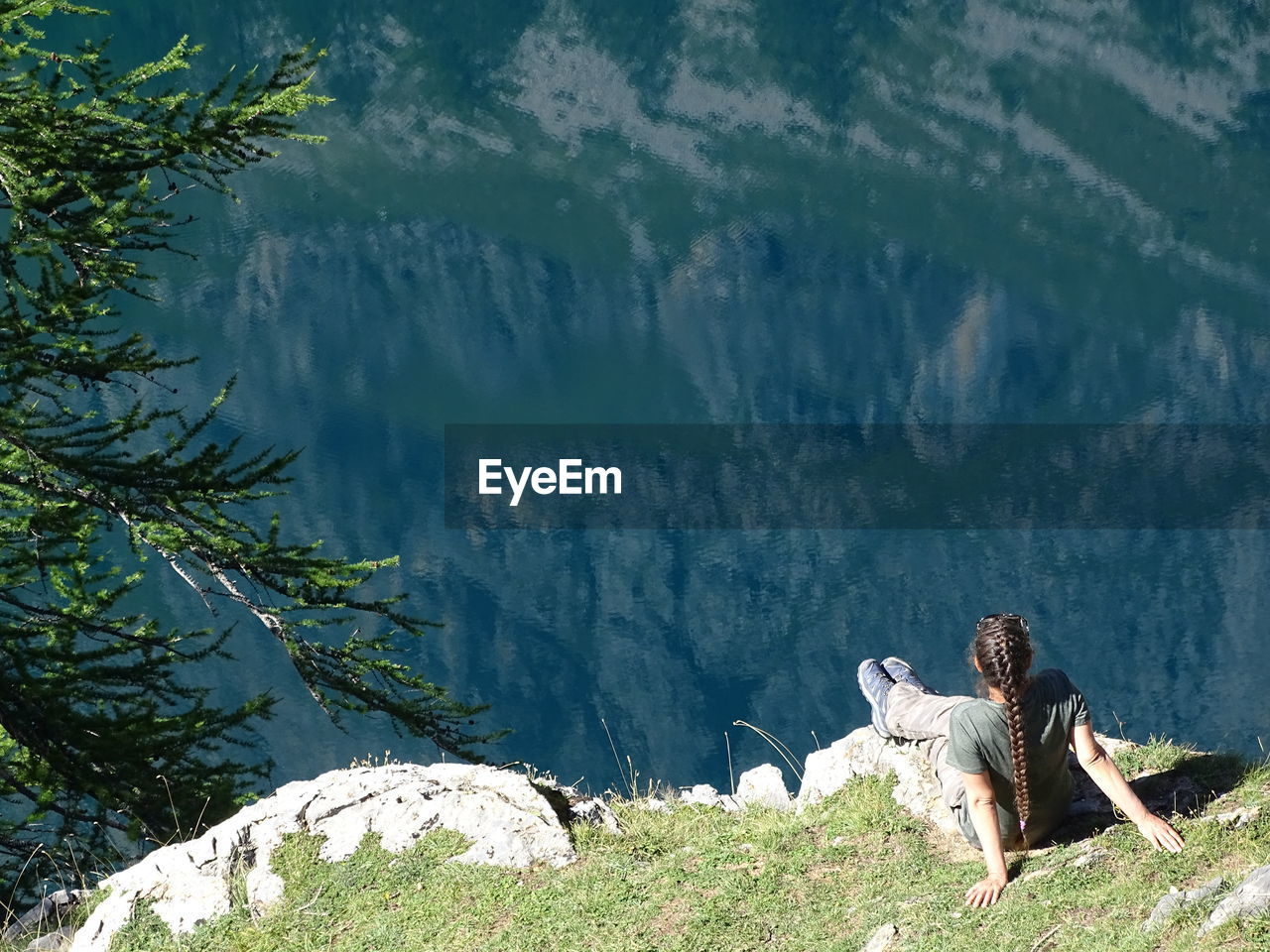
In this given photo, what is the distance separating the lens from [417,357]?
227ft

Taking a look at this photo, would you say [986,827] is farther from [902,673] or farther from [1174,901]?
[902,673]

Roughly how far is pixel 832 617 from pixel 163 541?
59.1 metres

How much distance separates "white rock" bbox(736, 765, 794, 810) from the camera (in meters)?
7.62

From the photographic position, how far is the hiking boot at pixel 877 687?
6973 millimetres

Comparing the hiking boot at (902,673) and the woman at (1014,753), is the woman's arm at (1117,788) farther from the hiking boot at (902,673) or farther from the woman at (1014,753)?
the hiking boot at (902,673)

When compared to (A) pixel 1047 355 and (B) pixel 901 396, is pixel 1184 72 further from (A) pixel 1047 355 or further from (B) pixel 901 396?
(B) pixel 901 396

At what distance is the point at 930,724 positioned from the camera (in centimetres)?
651

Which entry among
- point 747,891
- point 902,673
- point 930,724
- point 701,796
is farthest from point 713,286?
point 747,891

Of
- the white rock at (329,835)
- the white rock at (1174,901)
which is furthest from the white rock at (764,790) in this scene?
the white rock at (1174,901)

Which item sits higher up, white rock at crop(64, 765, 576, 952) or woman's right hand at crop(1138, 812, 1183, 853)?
woman's right hand at crop(1138, 812, 1183, 853)

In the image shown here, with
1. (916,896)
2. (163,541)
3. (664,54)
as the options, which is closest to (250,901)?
(916,896)

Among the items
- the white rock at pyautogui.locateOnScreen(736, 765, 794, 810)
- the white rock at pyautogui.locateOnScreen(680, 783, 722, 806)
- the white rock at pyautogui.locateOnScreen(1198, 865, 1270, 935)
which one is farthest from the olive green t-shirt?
the white rock at pyautogui.locateOnScreen(680, 783, 722, 806)

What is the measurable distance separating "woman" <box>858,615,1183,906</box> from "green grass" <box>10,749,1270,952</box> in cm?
12

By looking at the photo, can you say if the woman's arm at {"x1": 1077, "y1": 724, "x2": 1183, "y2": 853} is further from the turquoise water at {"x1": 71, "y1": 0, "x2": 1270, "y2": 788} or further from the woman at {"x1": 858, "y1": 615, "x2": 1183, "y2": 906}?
the turquoise water at {"x1": 71, "y1": 0, "x2": 1270, "y2": 788}
